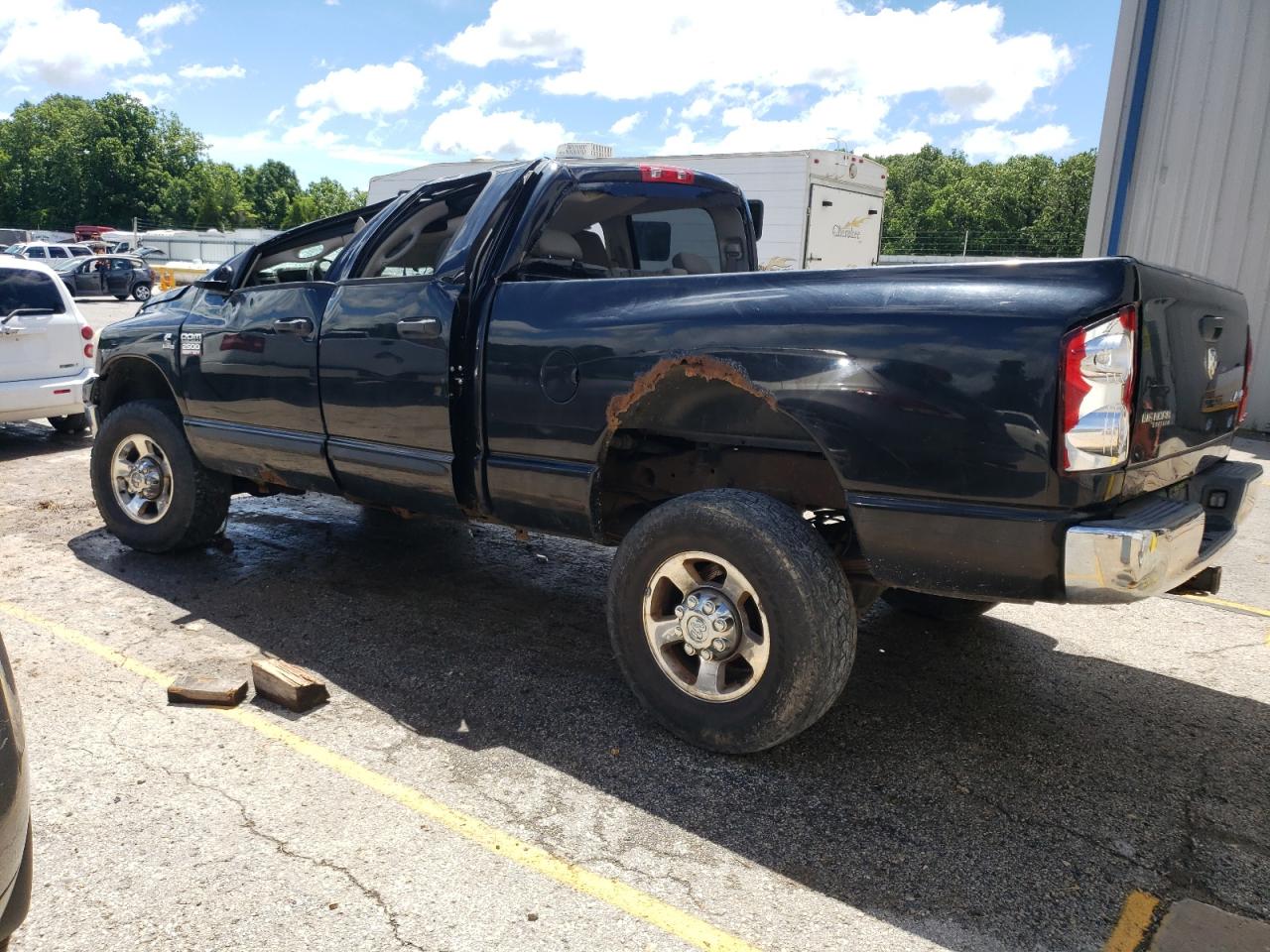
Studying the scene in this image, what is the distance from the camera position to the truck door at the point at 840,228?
14.6 meters

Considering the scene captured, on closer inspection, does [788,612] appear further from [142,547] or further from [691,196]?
[142,547]

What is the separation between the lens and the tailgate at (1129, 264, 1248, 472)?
2.64m

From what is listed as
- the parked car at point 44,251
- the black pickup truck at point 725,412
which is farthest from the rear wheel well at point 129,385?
the parked car at point 44,251

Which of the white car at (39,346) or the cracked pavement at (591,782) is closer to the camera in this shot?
the cracked pavement at (591,782)

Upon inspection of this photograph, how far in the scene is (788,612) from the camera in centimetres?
294

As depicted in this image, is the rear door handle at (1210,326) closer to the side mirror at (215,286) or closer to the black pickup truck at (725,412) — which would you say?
the black pickup truck at (725,412)

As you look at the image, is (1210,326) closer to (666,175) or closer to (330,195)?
(666,175)

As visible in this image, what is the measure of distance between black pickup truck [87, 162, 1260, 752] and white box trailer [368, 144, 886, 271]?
382 inches

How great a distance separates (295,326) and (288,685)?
175 centimetres

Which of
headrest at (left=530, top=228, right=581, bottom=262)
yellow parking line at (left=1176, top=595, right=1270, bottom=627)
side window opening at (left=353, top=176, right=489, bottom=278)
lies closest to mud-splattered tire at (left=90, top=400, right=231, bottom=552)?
side window opening at (left=353, top=176, right=489, bottom=278)

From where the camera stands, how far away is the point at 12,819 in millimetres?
1825

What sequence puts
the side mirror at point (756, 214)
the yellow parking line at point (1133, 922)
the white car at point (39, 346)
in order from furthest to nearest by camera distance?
the white car at point (39, 346) → the side mirror at point (756, 214) → the yellow parking line at point (1133, 922)

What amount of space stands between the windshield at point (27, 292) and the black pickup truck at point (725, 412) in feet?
13.8

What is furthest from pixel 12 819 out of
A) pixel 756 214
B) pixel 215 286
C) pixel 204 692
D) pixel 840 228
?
pixel 840 228
